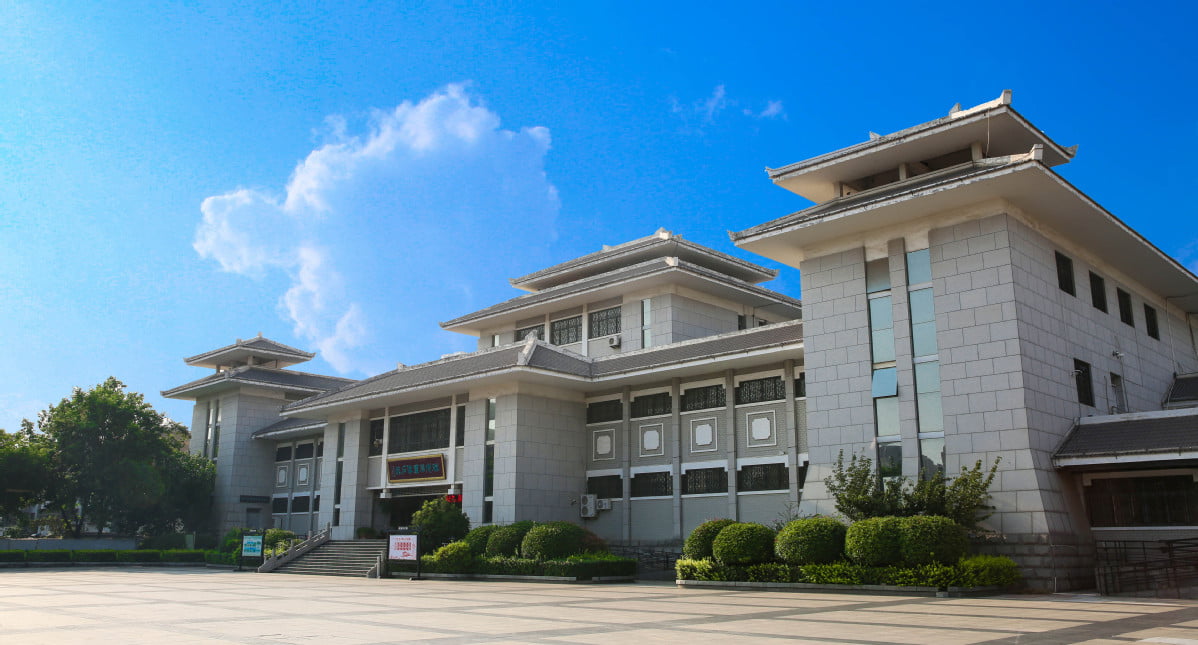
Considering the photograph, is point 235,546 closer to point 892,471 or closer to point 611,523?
point 611,523

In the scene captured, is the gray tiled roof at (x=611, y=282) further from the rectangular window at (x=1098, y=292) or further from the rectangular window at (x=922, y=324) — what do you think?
the rectangular window at (x=1098, y=292)

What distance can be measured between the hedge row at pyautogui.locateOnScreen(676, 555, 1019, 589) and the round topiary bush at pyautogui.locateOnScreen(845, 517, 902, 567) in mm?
155

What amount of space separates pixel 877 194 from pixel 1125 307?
326 inches

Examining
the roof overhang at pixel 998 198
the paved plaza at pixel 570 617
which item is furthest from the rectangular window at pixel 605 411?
the paved plaza at pixel 570 617

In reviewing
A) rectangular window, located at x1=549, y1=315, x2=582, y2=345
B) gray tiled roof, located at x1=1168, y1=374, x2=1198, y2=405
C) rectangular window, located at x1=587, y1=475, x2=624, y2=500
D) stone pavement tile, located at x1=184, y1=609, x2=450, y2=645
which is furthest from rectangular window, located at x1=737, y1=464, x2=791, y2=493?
stone pavement tile, located at x1=184, y1=609, x2=450, y2=645

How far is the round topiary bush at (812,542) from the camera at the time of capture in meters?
17.9

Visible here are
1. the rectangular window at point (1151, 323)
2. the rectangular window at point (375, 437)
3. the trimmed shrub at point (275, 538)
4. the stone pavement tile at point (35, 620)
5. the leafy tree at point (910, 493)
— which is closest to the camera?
the stone pavement tile at point (35, 620)

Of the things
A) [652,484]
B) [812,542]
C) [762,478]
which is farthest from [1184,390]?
[652,484]

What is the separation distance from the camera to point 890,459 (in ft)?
63.1

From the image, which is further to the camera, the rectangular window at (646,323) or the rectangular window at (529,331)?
the rectangular window at (529,331)

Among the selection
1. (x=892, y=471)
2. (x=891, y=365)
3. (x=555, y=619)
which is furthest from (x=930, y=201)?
(x=555, y=619)

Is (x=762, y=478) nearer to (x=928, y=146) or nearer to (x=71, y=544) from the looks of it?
(x=928, y=146)

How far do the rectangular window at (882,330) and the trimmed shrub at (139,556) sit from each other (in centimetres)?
2953

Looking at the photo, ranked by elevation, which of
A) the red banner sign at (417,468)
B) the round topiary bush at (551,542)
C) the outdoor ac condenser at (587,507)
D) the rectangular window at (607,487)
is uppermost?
the red banner sign at (417,468)
